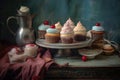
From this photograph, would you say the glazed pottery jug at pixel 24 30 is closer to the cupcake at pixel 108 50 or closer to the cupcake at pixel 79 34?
the cupcake at pixel 79 34

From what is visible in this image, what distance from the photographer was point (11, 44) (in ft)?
5.15

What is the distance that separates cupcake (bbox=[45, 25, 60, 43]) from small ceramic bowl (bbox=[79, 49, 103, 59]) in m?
0.15

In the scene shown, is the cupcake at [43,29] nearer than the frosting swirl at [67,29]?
No

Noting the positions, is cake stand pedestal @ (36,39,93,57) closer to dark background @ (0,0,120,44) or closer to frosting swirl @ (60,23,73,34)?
frosting swirl @ (60,23,73,34)

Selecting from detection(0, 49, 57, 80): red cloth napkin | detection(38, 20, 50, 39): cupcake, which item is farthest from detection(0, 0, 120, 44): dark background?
detection(0, 49, 57, 80): red cloth napkin

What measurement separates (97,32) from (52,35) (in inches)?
10.4

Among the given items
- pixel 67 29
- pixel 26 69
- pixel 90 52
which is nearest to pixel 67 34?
pixel 67 29

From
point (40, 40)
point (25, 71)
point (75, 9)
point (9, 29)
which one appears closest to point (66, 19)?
point (75, 9)

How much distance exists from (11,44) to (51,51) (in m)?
0.28

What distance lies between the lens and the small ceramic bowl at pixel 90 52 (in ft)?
4.35

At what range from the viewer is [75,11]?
1.54m

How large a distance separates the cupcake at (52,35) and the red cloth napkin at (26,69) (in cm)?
12

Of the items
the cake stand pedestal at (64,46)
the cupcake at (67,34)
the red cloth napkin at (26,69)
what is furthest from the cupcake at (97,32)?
the red cloth napkin at (26,69)

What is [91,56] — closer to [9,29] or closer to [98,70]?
[98,70]
